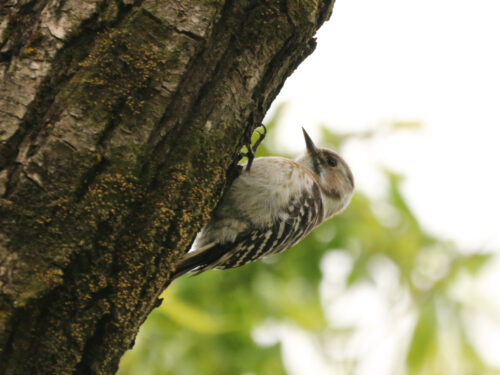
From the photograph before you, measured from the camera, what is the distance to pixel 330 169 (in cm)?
546

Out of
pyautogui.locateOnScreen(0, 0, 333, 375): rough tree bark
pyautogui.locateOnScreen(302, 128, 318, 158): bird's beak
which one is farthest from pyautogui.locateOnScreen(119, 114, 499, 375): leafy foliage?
pyautogui.locateOnScreen(0, 0, 333, 375): rough tree bark

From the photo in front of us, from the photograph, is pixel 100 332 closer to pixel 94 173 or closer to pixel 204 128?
pixel 94 173

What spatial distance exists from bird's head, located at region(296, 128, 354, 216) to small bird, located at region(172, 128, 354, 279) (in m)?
0.69

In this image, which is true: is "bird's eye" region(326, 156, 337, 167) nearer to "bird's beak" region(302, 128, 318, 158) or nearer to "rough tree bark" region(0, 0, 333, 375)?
"bird's beak" region(302, 128, 318, 158)

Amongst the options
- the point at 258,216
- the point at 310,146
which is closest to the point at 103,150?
the point at 258,216

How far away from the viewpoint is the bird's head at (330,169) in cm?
543

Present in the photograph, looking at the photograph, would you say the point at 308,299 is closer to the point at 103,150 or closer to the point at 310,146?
the point at 310,146

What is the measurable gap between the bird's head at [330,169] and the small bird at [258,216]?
69cm

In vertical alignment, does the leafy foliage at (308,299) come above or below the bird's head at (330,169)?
below

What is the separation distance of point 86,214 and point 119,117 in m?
0.38

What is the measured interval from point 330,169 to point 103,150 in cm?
362

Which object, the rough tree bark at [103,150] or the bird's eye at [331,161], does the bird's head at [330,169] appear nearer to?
the bird's eye at [331,161]

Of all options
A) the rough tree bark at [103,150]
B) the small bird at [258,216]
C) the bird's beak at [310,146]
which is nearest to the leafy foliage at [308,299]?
the bird's beak at [310,146]

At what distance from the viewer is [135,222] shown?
2.21m
